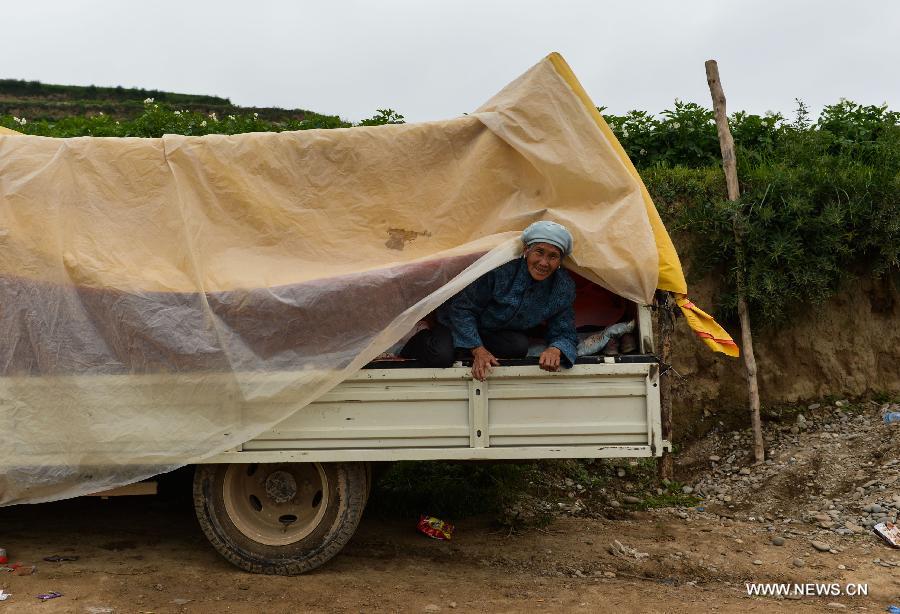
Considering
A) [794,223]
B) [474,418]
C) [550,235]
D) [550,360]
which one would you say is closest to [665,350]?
[550,360]

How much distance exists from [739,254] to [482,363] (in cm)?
328

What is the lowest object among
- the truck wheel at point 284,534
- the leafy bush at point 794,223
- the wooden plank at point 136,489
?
the truck wheel at point 284,534

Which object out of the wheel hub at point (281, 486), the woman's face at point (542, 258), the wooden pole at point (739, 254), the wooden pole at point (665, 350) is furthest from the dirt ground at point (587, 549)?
the woman's face at point (542, 258)

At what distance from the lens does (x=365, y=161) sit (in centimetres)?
442

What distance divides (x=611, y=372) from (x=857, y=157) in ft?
15.9

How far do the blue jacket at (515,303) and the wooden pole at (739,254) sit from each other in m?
2.69

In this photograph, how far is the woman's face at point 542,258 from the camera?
4.09 m

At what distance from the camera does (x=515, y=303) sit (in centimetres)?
427

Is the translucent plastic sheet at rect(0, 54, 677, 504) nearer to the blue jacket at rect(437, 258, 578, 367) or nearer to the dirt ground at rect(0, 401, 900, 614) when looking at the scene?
the blue jacket at rect(437, 258, 578, 367)

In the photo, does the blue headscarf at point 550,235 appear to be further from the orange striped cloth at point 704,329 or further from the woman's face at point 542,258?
the orange striped cloth at point 704,329

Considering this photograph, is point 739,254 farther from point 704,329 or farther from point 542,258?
point 542,258

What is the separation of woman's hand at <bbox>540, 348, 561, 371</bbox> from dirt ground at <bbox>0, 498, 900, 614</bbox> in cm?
113

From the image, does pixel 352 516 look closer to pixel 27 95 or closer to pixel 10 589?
pixel 10 589

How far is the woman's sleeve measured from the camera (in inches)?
164
